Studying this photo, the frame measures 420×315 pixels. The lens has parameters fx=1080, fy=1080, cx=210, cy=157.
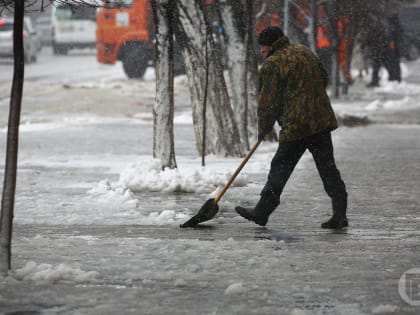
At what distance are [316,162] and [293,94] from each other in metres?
0.62

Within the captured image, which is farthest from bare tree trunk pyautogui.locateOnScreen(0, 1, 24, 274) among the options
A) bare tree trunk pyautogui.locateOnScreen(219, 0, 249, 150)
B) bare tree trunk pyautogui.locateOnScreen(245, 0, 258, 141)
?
bare tree trunk pyautogui.locateOnScreen(245, 0, 258, 141)

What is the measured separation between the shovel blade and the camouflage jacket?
77 cm

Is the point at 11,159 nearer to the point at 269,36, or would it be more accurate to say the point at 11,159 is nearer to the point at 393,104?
the point at 269,36

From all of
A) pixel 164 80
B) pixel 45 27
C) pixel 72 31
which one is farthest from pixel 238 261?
pixel 45 27

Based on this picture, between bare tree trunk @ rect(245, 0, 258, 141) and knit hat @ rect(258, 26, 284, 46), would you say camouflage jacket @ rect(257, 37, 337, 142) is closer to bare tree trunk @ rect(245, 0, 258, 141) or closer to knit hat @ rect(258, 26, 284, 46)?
knit hat @ rect(258, 26, 284, 46)

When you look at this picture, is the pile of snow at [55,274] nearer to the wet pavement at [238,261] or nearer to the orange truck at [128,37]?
the wet pavement at [238,261]

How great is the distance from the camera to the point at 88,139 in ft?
54.3

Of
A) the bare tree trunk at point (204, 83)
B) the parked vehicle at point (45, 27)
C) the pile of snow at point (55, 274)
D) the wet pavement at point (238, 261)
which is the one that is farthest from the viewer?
the parked vehicle at point (45, 27)

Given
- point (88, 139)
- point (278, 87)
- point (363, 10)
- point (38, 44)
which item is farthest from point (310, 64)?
point (38, 44)

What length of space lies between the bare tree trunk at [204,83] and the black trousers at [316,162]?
4550 mm

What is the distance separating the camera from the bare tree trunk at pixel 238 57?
14695 mm

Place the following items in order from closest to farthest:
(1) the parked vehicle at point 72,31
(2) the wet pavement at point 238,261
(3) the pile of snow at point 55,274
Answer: (2) the wet pavement at point 238,261
(3) the pile of snow at point 55,274
(1) the parked vehicle at point 72,31

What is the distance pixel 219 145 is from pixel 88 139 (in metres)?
3.34

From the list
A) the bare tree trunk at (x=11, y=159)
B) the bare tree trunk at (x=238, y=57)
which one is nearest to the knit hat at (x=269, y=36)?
the bare tree trunk at (x=11, y=159)
